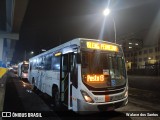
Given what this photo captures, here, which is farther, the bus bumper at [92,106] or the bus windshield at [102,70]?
the bus windshield at [102,70]

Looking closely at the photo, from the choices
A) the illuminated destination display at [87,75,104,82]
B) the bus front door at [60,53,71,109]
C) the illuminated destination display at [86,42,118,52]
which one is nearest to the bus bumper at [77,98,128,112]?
the illuminated destination display at [87,75,104,82]

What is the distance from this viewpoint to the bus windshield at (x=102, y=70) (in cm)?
697

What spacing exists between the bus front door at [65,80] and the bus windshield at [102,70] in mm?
1131

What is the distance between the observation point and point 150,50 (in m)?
87.1

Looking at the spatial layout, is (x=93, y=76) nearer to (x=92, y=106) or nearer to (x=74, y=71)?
(x=74, y=71)

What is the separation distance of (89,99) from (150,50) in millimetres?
87230

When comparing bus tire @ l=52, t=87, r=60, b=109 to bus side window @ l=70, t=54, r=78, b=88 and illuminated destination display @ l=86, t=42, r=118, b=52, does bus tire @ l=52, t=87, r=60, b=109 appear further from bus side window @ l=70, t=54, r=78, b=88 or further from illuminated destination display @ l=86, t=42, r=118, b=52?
illuminated destination display @ l=86, t=42, r=118, b=52

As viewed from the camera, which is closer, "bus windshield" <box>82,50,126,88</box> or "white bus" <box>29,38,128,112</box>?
"white bus" <box>29,38,128,112</box>

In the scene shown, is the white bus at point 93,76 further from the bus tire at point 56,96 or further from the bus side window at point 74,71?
the bus tire at point 56,96

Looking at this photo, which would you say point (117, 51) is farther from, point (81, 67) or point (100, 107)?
point (100, 107)

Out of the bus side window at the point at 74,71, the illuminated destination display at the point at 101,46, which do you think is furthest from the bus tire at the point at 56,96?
the illuminated destination display at the point at 101,46

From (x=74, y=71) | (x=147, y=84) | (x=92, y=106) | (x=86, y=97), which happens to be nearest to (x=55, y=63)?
(x=74, y=71)

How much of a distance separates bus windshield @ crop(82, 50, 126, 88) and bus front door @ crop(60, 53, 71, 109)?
1131 millimetres

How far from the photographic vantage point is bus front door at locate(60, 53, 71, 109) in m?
7.90
